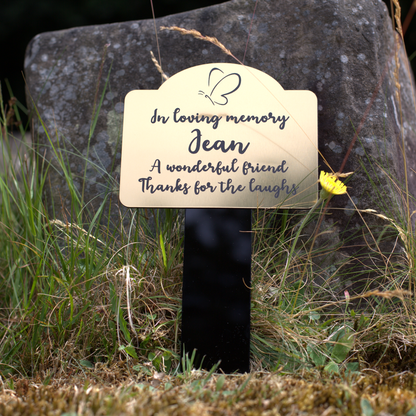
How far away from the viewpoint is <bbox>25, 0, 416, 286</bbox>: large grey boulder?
1324 millimetres

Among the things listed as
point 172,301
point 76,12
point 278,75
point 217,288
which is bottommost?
point 172,301

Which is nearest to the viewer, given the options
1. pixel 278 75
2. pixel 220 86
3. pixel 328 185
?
pixel 328 185

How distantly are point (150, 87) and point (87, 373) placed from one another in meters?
1.15

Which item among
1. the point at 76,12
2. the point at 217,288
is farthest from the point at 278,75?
the point at 76,12

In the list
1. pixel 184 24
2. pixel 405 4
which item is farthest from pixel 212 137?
pixel 405 4

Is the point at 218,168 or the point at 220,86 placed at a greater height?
the point at 220,86

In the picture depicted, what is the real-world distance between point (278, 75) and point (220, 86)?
374mm

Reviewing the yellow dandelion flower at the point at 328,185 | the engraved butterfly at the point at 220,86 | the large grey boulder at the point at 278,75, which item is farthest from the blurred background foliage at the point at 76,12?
the yellow dandelion flower at the point at 328,185

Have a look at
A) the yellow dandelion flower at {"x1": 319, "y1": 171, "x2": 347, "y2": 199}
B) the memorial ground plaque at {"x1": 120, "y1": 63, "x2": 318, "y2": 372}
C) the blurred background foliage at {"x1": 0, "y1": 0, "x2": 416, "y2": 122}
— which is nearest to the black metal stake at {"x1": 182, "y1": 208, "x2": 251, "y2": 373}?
the memorial ground plaque at {"x1": 120, "y1": 63, "x2": 318, "y2": 372}

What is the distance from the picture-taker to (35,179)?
1.47m

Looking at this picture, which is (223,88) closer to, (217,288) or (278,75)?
(278,75)

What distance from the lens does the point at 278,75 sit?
1.43 metres

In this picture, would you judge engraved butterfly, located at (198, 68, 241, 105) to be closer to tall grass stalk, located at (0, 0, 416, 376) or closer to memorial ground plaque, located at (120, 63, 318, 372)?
memorial ground plaque, located at (120, 63, 318, 372)

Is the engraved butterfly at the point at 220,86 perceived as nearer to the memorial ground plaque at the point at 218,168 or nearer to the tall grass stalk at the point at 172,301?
the memorial ground plaque at the point at 218,168
